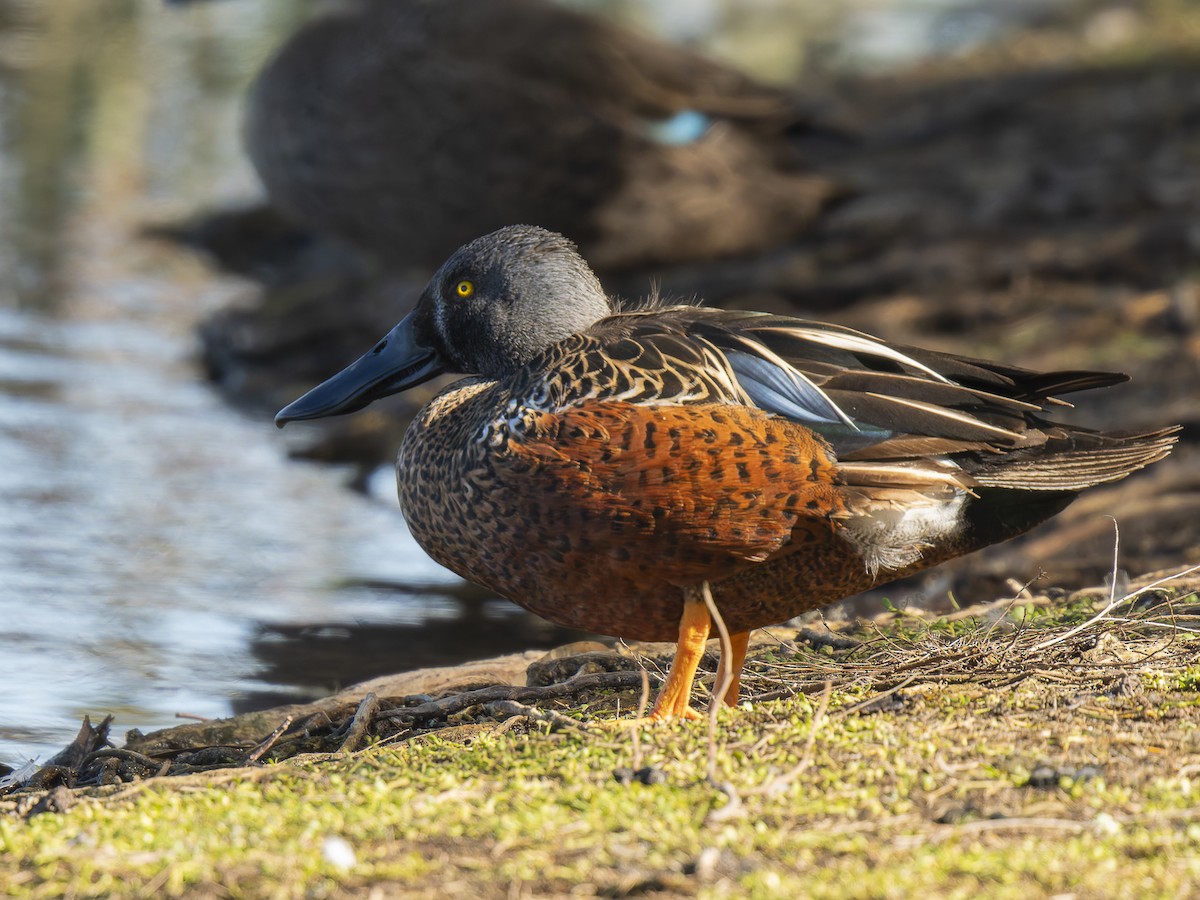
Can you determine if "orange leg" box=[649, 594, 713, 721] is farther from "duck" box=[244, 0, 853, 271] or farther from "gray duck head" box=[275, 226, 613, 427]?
"duck" box=[244, 0, 853, 271]

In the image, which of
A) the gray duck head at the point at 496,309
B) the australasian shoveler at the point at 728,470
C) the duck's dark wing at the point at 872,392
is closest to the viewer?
the australasian shoveler at the point at 728,470

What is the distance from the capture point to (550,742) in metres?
3.13

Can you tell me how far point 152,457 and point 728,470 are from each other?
5340mm

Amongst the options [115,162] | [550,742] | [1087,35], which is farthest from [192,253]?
[550,742]

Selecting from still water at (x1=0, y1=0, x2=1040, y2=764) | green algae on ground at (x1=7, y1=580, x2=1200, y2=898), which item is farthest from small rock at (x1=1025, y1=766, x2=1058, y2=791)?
still water at (x1=0, y1=0, x2=1040, y2=764)

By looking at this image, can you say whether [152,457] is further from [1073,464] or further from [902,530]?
[1073,464]

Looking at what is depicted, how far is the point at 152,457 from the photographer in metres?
7.97

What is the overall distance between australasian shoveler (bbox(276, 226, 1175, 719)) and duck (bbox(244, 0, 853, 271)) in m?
4.90

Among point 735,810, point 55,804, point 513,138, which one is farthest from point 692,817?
point 513,138

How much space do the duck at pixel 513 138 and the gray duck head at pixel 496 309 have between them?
4446 mm

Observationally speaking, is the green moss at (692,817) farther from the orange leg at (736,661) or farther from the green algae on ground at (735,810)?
the orange leg at (736,661)

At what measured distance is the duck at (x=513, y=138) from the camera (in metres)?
8.43

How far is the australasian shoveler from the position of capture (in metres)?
3.28

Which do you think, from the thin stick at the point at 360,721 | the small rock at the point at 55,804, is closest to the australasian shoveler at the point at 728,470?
the thin stick at the point at 360,721
